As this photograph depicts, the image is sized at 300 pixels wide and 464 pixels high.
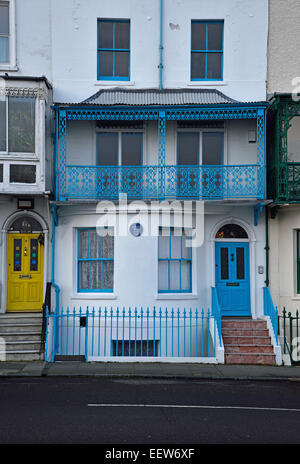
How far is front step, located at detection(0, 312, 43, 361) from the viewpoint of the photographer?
13.5 m

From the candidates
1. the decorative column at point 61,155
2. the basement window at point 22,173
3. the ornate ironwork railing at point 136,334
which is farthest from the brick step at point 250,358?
the basement window at point 22,173

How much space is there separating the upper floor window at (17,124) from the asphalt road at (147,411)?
6284 millimetres

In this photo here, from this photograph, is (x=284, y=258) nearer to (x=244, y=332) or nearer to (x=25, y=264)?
(x=244, y=332)

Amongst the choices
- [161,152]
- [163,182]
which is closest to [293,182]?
[163,182]

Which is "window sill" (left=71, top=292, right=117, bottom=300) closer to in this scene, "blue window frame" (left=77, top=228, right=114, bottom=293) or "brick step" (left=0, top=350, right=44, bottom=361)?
"blue window frame" (left=77, top=228, right=114, bottom=293)

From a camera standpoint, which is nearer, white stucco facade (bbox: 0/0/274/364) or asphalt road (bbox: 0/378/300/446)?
asphalt road (bbox: 0/378/300/446)

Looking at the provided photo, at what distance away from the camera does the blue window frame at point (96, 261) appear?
50.4 feet

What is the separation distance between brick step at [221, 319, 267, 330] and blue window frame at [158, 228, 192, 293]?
4.73ft

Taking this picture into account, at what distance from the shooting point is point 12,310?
15484mm

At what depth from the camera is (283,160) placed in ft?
49.6

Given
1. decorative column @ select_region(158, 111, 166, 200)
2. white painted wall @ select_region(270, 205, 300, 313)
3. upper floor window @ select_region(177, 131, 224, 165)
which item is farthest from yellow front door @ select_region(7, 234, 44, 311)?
white painted wall @ select_region(270, 205, 300, 313)

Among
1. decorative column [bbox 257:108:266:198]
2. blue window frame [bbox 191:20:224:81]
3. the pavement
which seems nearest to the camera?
the pavement

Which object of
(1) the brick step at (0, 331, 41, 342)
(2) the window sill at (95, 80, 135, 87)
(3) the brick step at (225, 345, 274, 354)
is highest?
(2) the window sill at (95, 80, 135, 87)

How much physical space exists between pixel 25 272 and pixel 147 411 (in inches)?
313
